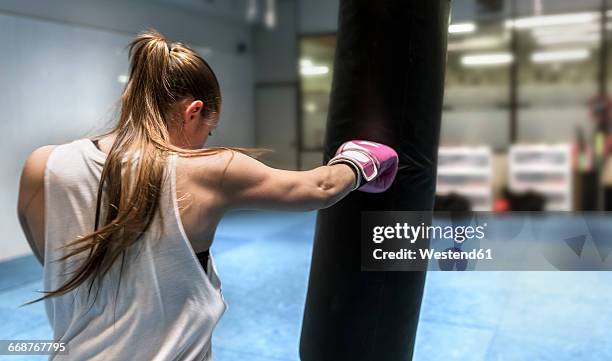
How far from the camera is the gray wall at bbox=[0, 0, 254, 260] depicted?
4.68m

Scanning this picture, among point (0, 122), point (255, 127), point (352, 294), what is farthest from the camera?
point (255, 127)

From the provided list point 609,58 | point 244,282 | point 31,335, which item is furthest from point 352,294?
point 609,58

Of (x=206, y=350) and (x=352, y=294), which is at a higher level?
(x=206, y=350)

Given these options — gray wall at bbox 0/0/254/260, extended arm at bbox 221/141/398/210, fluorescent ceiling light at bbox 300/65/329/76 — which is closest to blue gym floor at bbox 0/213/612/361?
gray wall at bbox 0/0/254/260

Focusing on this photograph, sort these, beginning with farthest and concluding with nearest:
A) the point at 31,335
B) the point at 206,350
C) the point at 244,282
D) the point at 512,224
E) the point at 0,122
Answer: the point at 512,224
the point at 0,122
the point at 244,282
the point at 31,335
the point at 206,350

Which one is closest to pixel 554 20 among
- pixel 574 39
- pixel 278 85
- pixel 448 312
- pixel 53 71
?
pixel 574 39

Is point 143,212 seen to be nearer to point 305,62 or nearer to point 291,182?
point 291,182

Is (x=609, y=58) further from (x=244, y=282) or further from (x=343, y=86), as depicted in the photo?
(x=343, y=86)

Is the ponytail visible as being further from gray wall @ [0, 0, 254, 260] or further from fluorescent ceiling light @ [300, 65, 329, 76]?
fluorescent ceiling light @ [300, 65, 329, 76]

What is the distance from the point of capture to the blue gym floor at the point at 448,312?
9.56ft

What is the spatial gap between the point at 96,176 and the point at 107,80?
4974 millimetres

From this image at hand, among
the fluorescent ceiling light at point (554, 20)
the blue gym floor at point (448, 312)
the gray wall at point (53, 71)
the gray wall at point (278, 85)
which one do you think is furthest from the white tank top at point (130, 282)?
the gray wall at point (278, 85)

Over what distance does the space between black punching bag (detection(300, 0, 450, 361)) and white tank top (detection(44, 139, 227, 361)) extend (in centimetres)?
73

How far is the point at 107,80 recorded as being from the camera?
18.1 feet
